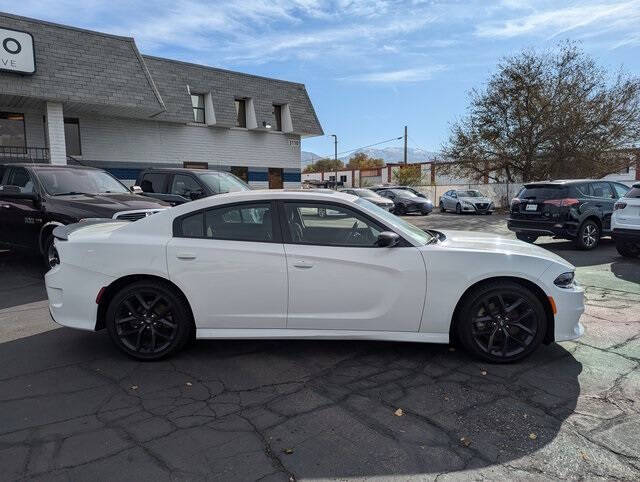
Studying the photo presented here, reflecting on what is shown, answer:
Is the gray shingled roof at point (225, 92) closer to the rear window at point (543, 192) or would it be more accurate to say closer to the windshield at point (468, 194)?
the windshield at point (468, 194)

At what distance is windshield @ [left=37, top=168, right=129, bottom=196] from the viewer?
8023 millimetres

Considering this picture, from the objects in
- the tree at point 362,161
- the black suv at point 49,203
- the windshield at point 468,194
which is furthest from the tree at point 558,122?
the tree at point 362,161

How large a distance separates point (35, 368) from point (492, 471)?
3738mm

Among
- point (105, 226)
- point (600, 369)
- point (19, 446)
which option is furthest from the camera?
point (105, 226)

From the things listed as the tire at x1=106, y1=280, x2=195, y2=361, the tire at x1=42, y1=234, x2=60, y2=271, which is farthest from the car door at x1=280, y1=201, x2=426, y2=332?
the tire at x1=42, y1=234, x2=60, y2=271

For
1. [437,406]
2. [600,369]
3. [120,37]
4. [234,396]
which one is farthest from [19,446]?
[120,37]

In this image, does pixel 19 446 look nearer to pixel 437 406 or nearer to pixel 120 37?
pixel 437 406

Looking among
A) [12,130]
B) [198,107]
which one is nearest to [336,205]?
[12,130]

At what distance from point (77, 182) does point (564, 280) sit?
308 inches

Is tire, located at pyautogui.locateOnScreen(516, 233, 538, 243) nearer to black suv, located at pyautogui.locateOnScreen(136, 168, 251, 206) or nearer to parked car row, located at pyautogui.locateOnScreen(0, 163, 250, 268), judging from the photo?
black suv, located at pyautogui.locateOnScreen(136, 168, 251, 206)

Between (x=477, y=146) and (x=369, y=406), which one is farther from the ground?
(x=477, y=146)

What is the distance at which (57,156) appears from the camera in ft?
51.6

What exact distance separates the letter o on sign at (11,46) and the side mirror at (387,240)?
1498 centimetres

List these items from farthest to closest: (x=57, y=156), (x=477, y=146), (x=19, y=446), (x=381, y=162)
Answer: (x=381, y=162), (x=477, y=146), (x=57, y=156), (x=19, y=446)
